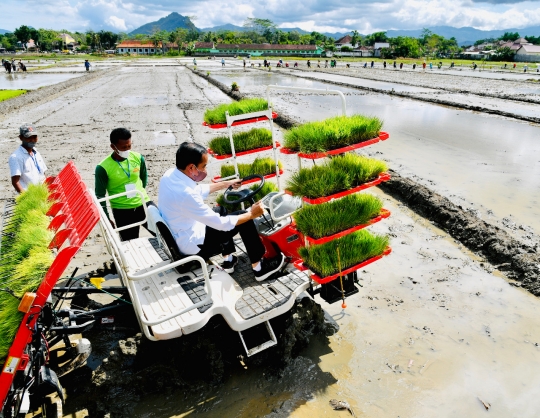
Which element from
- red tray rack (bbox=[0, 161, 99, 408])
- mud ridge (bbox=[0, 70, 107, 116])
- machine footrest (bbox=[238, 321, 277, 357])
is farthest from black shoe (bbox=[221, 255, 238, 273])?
mud ridge (bbox=[0, 70, 107, 116])

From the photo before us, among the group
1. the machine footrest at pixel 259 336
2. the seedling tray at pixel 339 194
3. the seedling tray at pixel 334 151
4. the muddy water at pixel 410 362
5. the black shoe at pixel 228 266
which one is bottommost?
the muddy water at pixel 410 362

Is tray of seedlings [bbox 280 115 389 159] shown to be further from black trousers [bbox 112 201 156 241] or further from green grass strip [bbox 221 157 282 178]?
black trousers [bbox 112 201 156 241]

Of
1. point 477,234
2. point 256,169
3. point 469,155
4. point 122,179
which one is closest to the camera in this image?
point 122,179

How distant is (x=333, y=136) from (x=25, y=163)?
4.21 meters

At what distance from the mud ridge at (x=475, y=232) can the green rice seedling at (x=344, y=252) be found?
2684 mm

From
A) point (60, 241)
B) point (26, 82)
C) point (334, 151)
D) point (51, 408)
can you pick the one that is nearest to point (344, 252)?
point (334, 151)

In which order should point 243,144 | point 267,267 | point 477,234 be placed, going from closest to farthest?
point 267,267
point 243,144
point 477,234

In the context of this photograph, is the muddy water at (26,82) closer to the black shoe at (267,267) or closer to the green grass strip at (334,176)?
the black shoe at (267,267)

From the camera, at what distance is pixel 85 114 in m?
19.6

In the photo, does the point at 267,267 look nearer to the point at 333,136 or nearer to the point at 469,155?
the point at 333,136

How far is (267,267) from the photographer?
14.1 ft

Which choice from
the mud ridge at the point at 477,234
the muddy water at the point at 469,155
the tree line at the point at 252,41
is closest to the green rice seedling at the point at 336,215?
the mud ridge at the point at 477,234

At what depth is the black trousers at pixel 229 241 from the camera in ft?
13.3

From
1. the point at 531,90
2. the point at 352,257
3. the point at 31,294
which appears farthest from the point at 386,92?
the point at 31,294
